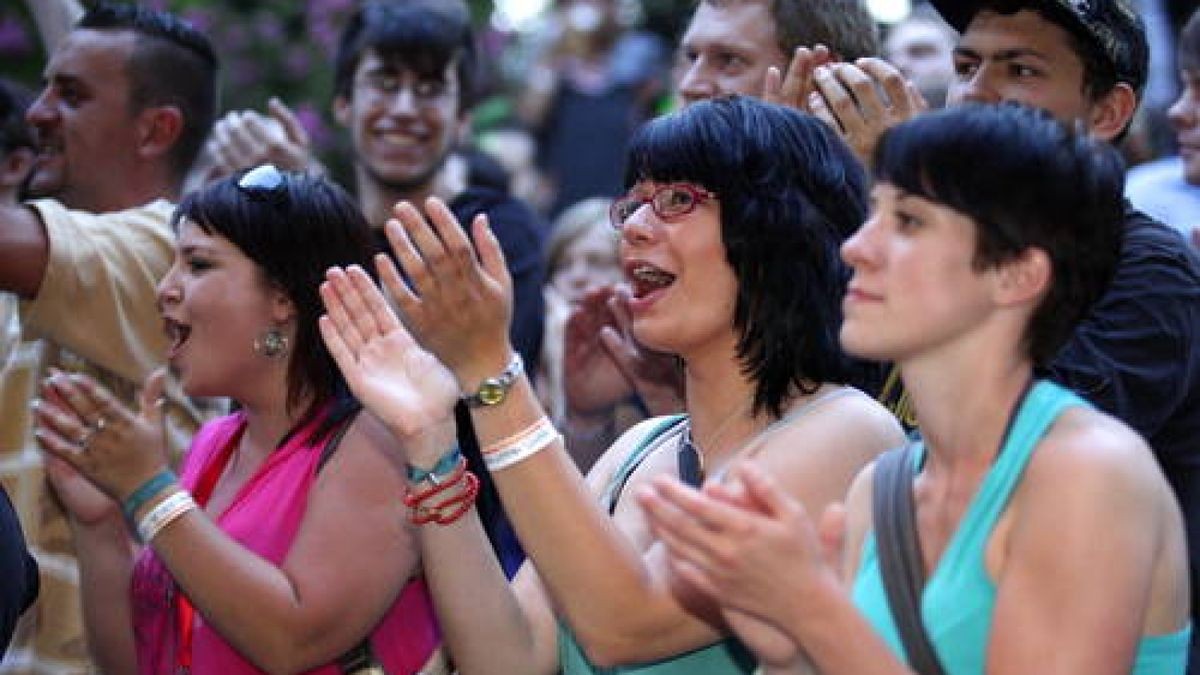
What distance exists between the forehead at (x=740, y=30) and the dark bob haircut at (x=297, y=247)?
111 cm

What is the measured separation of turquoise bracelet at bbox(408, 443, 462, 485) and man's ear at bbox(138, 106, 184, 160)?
2.19 meters

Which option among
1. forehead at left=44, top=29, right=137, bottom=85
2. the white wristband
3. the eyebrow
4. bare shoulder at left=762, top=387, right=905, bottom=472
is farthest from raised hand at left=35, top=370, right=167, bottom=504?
the eyebrow

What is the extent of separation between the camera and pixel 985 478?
275 cm

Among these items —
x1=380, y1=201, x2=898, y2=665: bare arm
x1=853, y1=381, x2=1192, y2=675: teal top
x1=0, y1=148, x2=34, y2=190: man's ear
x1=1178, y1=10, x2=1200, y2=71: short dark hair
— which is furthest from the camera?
x1=1178, y1=10, x2=1200, y2=71: short dark hair

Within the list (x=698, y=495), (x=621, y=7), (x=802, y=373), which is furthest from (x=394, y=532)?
(x=621, y=7)

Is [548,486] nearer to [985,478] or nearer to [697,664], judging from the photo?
[697,664]

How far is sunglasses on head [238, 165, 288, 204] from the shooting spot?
4.25m

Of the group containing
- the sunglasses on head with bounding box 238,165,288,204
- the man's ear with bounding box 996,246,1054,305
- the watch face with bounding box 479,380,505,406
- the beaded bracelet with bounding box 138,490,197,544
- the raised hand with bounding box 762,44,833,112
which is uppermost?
the man's ear with bounding box 996,246,1054,305

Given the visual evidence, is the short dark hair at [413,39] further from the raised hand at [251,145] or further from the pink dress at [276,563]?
the pink dress at [276,563]

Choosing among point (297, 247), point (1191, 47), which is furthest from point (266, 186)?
point (1191, 47)

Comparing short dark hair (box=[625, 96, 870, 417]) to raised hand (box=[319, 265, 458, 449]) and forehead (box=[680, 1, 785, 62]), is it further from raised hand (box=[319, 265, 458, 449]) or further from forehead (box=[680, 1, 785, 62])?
forehead (box=[680, 1, 785, 62])

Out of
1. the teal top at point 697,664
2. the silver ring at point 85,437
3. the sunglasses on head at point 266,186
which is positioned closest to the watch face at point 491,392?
the teal top at point 697,664

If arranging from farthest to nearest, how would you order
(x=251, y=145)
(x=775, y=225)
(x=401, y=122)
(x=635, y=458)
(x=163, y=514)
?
(x=401, y=122), (x=251, y=145), (x=163, y=514), (x=635, y=458), (x=775, y=225)

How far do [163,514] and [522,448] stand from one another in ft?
3.34
